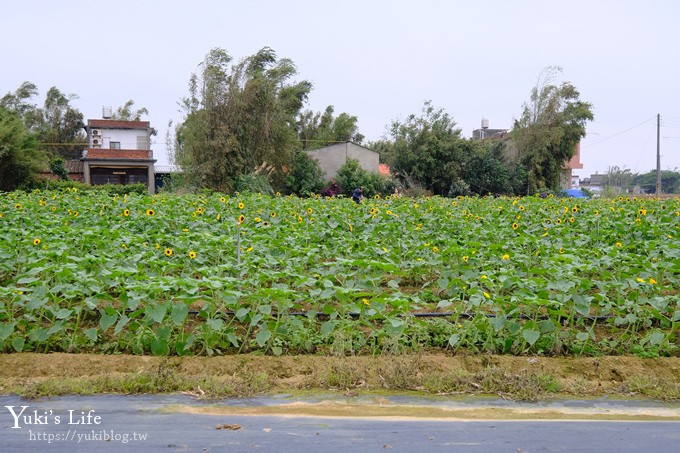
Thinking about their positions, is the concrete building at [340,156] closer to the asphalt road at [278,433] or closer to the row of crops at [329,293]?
the row of crops at [329,293]

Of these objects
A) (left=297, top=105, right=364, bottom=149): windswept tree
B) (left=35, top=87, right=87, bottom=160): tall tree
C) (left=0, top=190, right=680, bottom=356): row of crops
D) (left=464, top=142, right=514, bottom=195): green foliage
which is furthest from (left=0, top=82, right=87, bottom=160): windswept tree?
(left=0, top=190, right=680, bottom=356): row of crops

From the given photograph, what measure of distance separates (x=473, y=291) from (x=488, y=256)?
7.11 feet

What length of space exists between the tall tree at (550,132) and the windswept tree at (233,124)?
13.6 metres

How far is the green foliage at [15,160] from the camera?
3003cm

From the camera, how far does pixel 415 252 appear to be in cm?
822

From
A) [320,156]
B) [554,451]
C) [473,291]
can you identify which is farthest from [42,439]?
[320,156]

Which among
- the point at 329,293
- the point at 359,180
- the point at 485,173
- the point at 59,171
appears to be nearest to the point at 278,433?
the point at 329,293

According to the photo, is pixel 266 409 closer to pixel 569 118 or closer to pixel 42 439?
pixel 42 439

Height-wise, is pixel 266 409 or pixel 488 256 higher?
pixel 488 256

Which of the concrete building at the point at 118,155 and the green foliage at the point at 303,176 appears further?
the concrete building at the point at 118,155

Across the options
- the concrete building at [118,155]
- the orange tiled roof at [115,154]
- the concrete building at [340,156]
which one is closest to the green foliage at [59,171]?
the concrete building at [118,155]

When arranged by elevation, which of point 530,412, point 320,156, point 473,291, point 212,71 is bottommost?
point 530,412

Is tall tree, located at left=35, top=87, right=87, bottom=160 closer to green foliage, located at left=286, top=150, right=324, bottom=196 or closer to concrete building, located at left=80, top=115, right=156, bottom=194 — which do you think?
concrete building, located at left=80, top=115, right=156, bottom=194

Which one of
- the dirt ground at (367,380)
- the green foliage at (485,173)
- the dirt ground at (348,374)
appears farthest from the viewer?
the green foliage at (485,173)
